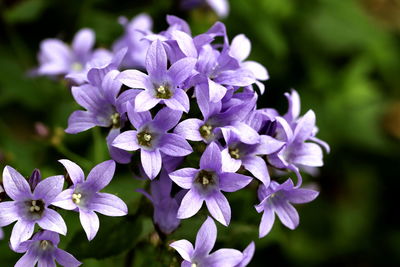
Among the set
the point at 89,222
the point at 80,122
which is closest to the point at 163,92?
the point at 80,122

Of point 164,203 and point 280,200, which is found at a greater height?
point 280,200

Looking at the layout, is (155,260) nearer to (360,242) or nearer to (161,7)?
(161,7)

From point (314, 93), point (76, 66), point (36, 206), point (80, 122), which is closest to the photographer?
point (36, 206)

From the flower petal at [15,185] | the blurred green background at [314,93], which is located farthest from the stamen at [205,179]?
the blurred green background at [314,93]

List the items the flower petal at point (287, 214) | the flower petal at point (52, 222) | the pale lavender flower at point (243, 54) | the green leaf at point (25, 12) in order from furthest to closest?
the green leaf at point (25, 12) → the pale lavender flower at point (243, 54) → the flower petal at point (287, 214) → the flower petal at point (52, 222)

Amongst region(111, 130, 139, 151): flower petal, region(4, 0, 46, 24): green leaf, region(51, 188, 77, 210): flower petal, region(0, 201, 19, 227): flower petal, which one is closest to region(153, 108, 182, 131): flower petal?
region(111, 130, 139, 151): flower petal

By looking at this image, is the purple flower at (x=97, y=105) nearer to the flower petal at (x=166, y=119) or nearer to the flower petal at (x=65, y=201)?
the flower petal at (x=166, y=119)

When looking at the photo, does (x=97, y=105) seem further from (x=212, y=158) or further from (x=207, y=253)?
(x=207, y=253)
